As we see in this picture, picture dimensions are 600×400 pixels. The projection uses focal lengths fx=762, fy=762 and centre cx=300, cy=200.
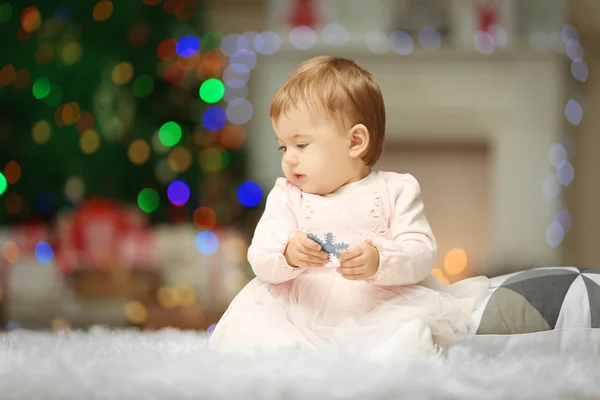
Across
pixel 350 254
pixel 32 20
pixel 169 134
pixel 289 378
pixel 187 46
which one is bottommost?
pixel 289 378

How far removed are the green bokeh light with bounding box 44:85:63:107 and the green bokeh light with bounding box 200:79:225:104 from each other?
0.63 m

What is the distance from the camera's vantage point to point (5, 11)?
3.41 m

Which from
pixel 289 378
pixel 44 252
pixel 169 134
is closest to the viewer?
pixel 289 378

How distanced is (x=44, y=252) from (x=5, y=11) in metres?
1.10

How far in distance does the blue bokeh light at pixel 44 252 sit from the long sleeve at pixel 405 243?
244 cm

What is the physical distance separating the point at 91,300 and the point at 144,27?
4.10 ft

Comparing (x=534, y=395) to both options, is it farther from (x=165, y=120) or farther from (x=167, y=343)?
(x=165, y=120)

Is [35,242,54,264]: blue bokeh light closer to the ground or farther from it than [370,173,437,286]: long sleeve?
closer to the ground

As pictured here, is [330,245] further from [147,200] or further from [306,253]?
[147,200]

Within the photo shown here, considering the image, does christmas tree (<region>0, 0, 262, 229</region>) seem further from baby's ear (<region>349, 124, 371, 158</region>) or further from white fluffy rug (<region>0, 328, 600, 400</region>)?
white fluffy rug (<region>0, 328, 600, 400</region>)

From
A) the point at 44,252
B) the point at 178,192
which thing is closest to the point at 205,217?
the point at 178,192

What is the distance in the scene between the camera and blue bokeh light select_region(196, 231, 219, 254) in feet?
10.6

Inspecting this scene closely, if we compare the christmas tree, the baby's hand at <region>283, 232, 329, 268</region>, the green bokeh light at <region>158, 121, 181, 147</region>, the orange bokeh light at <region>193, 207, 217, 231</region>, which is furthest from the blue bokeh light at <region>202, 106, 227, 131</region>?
the baby's hand at <region>283, 232, 329, 268</region>

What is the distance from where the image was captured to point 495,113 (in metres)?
3.70
